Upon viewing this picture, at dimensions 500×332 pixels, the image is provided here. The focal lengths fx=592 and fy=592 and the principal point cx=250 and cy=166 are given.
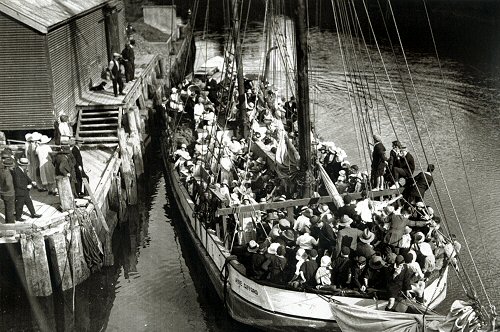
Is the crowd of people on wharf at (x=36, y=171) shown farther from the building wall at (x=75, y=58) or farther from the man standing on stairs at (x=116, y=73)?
the man standing on stairs at (x=116, y=73)

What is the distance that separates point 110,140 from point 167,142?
7.39 feet

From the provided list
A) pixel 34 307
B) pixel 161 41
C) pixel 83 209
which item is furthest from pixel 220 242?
pixel 161 41

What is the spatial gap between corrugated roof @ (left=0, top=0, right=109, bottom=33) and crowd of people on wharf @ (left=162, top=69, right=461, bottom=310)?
6.76 metres

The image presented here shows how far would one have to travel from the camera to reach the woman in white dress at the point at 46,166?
56.4ft

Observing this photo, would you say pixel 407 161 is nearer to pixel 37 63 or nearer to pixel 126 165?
pixel 126 165

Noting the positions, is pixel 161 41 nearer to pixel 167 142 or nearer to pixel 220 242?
pixel 167 142

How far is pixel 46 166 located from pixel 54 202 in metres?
1.16

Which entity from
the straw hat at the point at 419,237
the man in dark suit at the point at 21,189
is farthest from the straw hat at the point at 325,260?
the man in dark suit at the point at 21,189

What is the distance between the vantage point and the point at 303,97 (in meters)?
14.1

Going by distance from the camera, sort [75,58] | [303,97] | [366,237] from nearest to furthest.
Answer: [366,237] < [303,97] < [75,58]

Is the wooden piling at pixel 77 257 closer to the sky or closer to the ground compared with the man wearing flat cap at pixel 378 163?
closer to the ground

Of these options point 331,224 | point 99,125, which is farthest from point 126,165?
point 331,224

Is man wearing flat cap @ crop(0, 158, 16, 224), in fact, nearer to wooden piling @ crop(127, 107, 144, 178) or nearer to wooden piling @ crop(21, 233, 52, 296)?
wooden piling @ crop(21, 233, 52, 296)

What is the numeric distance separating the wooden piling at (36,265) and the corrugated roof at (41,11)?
8.64m
